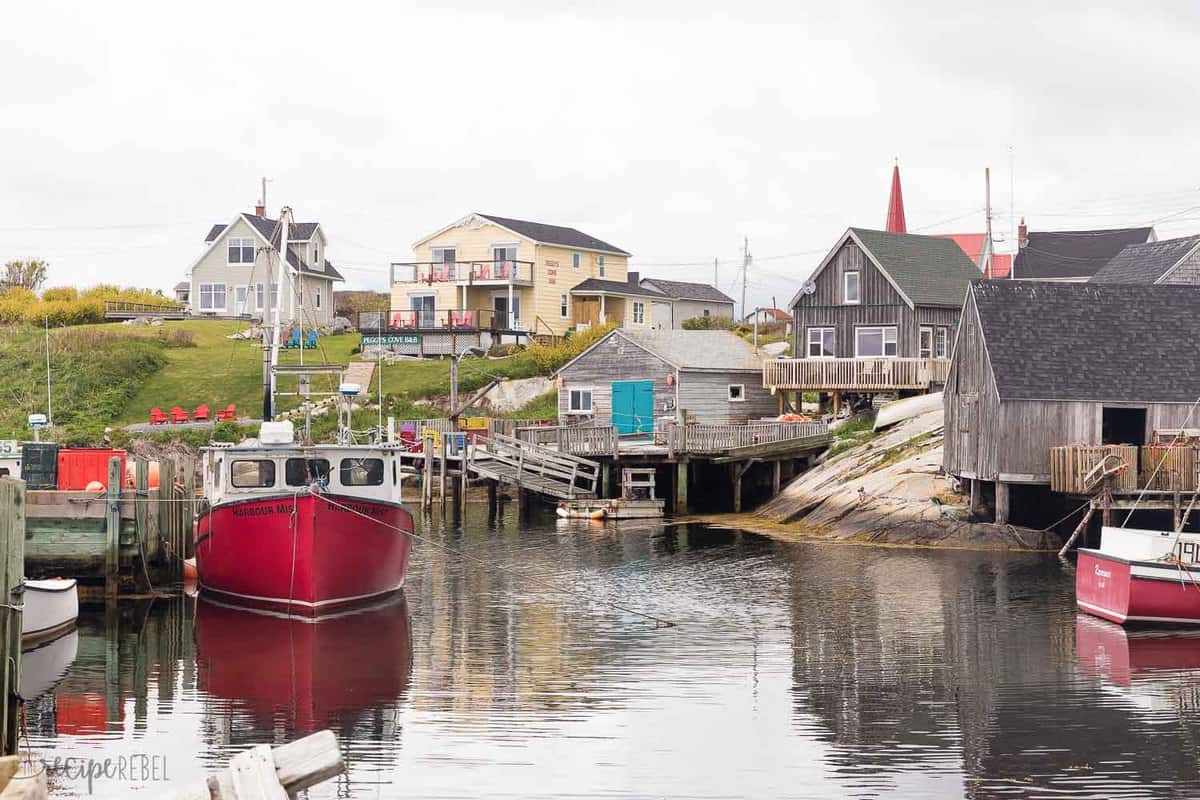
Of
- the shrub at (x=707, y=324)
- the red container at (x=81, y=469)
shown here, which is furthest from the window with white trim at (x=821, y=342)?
the red container at (x=81, y=469)

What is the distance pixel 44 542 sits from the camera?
31.7 metres

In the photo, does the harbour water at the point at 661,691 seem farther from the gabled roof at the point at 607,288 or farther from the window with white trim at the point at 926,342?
the gabled roof at the point at 607,288

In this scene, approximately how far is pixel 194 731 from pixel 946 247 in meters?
49.5

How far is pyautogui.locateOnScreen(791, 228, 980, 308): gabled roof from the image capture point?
192 ft

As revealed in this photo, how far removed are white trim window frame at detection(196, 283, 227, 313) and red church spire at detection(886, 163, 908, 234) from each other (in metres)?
41.9

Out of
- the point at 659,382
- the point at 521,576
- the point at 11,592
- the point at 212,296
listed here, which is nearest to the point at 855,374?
the point at 659,382

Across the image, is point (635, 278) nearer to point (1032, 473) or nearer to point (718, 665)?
point (1032, 473)

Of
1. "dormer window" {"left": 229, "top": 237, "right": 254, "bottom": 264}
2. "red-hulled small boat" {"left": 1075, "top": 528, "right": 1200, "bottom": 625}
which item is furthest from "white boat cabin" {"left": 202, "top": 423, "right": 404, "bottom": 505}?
"dormer window" {"left": 229, "top": 237, "right": 254, "bottom": 264}

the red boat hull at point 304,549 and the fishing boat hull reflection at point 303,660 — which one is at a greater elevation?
the red boat hull at point 304,549

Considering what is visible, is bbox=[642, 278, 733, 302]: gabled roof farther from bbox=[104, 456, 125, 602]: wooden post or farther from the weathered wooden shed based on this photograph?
bbox=[104, 456, 125, 602]: wooden post

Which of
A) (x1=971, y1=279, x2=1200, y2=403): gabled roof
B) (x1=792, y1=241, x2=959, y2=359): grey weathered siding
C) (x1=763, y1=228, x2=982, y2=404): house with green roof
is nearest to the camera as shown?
(x1=971, y1=279, x2=1200, y2=403): gabled roof

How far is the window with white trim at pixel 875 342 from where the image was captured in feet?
192

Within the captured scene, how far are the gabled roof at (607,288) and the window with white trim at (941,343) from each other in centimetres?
2598

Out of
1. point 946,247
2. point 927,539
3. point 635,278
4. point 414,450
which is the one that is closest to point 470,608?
point 927,539
